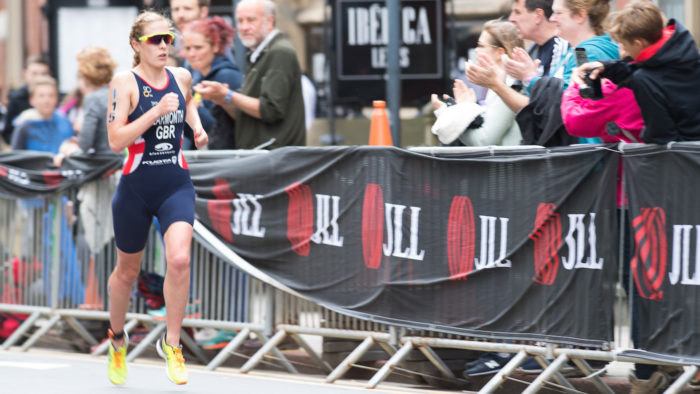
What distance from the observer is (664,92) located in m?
6.23

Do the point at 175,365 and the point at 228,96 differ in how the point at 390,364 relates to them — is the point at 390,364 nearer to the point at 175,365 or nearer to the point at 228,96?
the point at 175,365

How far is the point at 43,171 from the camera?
927 cm

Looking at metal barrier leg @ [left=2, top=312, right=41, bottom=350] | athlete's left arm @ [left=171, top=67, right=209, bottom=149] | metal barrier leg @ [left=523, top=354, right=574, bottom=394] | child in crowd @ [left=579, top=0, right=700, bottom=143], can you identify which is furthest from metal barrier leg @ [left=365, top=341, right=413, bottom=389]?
metal barrier leg @ [left=2, top=312, right=41, bottom=350]

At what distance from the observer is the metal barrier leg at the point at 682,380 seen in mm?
6238

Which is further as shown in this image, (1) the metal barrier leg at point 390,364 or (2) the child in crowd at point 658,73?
(1) the metal barrier leg at point 390,364

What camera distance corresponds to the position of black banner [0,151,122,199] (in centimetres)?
893

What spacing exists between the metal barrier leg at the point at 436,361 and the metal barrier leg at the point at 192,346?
1.84 metres

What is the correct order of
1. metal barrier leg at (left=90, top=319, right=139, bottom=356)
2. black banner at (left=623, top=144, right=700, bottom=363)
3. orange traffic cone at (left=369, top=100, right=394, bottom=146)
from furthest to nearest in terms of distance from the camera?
metal barrier leg at (left=90, top=319, right=139, bottom=356)
orange traffic cone at (left=369, top=100, right=394, bottom=146)
black banner at (left=623, top=144, right=700, bottom=363)

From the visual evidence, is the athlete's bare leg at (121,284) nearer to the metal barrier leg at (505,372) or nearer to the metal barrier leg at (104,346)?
the metal barrier leg at (104,346)

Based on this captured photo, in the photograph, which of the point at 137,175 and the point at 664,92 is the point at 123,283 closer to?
the point at 137,175

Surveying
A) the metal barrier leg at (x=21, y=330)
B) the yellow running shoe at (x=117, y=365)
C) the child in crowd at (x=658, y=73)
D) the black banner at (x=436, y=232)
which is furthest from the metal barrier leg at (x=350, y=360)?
the metal barrier leg at (x=21, y=330)

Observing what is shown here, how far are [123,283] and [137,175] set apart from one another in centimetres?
72

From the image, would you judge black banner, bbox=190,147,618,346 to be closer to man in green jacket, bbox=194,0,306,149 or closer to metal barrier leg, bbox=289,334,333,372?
metal barrier leg, bbox=289,334,333,372

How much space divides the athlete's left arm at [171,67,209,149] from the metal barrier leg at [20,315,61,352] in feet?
8.01
